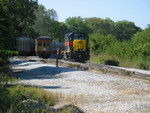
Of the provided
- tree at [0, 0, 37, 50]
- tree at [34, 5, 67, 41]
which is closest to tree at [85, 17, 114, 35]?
tree at [34, 5, 67, 41]

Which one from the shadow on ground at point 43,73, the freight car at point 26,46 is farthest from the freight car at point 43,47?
the shadow on ground at point 43,73

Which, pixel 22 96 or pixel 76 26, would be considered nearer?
pixel 22 96

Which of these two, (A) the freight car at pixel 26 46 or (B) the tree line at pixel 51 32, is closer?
(B) the tree line at pixel 51 32

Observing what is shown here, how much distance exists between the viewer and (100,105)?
876 cm

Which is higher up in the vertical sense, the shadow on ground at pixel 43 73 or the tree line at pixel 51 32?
the tree line at pixel 51 32

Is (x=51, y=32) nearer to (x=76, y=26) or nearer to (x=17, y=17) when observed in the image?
(x=76, y=26)

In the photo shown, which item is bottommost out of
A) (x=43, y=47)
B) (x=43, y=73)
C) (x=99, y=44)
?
(x=43, y=73)

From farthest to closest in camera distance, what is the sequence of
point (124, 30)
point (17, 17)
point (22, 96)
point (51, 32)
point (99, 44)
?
point (124, 30), point (51, 32), point (99, 44), point (17, 17), point (22, 96)

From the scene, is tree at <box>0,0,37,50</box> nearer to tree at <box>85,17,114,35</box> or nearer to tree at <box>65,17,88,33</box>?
tree at <box>65,17,88,33</box>

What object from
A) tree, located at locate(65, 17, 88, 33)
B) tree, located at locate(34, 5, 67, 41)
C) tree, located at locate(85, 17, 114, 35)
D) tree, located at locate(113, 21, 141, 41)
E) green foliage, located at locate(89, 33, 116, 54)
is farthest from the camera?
tree, located at locate(85, 17, 114, 35)

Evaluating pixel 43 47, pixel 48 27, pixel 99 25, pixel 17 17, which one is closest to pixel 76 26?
pixel 99 25

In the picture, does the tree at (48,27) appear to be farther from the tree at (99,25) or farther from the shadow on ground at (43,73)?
the shadow on ground at (43,73)

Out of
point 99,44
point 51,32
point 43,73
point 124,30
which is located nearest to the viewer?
point 43,73

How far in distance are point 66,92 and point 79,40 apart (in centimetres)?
1925
